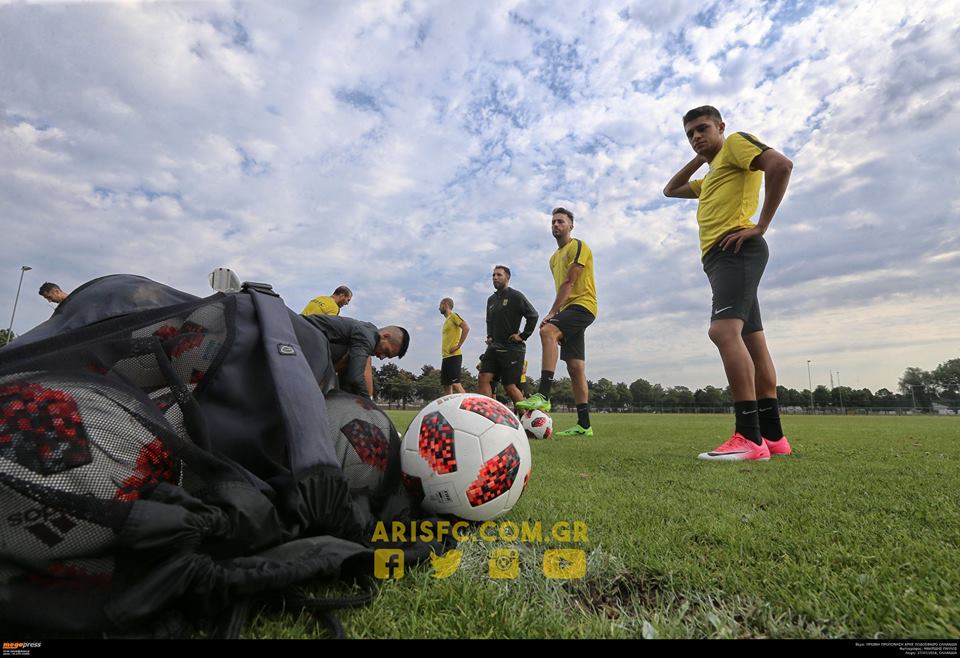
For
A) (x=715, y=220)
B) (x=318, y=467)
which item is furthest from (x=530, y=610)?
(x=715, y=220)

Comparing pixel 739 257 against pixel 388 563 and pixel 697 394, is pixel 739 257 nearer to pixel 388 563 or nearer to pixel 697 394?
pixel 388 563

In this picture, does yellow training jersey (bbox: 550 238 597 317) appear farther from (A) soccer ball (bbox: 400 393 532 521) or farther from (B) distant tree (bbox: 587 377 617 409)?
(B) distant tree (bbox: 587 377 617 409)

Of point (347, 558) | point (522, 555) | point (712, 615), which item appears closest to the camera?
point (712, 615)

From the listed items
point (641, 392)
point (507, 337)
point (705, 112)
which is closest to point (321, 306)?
point (507, 337)

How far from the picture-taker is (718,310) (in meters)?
4.16

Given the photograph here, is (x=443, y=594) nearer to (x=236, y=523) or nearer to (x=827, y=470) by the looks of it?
(x=236, y=523)

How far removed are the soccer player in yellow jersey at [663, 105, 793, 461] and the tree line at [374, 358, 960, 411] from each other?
70.1 m

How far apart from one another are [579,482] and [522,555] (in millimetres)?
1493

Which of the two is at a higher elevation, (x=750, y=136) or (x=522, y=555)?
(x=750, y=136)

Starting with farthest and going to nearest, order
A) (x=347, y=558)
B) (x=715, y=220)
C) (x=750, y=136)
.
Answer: (x=715, y=220), (x=750, y=136), (x=347, y=558)

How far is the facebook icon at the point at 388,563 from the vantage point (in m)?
1.46

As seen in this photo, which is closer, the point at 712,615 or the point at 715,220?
the point at 712,615

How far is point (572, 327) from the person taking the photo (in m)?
6.92

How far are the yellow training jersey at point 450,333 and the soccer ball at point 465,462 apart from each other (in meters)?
8.95
